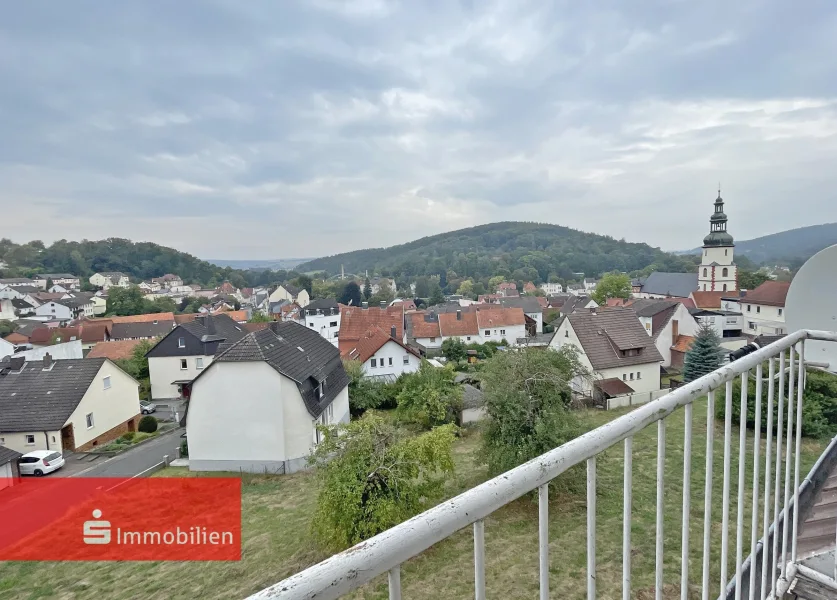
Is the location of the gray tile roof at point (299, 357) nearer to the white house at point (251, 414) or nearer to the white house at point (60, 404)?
the white house at point (251, 414)

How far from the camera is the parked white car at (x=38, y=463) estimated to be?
15.6 m

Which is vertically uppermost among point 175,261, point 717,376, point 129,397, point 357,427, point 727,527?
point 175,261

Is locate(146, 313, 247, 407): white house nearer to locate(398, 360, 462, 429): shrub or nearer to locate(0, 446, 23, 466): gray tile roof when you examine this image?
locate(0, 446, 23, 466): gray tile roof

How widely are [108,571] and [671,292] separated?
6370cm

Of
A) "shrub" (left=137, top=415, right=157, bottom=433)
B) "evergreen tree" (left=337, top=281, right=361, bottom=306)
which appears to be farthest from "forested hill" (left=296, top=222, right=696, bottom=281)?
"shrub" (left=137, top=415, right=157, bottom=433)

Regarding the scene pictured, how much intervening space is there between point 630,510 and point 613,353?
21.4m

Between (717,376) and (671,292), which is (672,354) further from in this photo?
(671,292)

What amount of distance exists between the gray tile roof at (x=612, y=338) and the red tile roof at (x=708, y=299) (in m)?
30.8

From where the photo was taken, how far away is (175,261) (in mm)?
121875

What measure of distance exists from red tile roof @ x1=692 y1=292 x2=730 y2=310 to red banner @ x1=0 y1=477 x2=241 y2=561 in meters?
49.9

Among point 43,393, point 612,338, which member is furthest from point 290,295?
point 612,338

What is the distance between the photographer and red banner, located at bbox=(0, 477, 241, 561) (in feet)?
33.4

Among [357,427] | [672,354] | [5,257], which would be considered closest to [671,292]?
[672,354]

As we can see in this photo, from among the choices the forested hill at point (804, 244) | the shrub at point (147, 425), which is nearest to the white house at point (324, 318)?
the shrub at point (147, 425)
